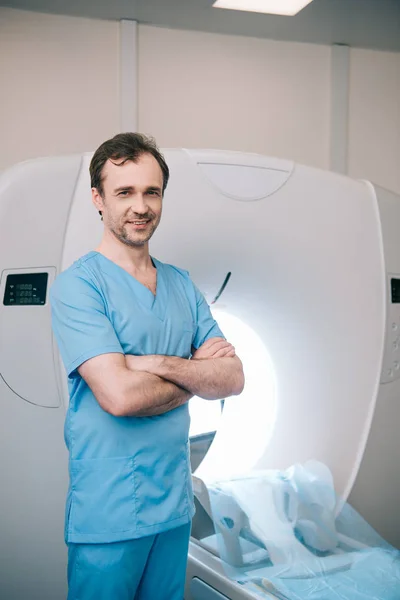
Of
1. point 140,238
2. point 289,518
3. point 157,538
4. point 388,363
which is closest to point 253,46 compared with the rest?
point 388,363

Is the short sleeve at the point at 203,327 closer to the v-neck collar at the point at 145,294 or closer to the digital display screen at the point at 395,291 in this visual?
the v-neck collar at the point at 145,294

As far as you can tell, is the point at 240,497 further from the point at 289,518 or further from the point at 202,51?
the point at 202,51

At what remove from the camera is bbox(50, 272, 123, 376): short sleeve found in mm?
1193

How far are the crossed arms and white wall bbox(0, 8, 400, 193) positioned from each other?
1.40 metres

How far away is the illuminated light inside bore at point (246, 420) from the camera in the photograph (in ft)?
6.58

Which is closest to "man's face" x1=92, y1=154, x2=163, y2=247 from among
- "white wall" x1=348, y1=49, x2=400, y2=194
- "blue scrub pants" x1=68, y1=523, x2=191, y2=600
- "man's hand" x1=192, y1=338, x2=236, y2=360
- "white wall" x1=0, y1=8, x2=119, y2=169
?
"man's hand" x1=192, y1=338, x2=236, y2=360

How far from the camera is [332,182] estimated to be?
1.85 meters

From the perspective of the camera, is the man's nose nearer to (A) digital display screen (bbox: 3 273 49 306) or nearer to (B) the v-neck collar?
(B) the v-neck collar

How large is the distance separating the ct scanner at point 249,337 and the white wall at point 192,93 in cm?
87

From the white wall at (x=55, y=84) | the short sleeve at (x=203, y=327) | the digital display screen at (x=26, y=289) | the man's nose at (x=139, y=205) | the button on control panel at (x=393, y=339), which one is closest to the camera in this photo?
the man's nose at (x=139, y=205)

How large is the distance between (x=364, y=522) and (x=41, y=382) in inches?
38.2

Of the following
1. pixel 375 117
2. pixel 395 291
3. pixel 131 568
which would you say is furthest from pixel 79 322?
pixel 375 117

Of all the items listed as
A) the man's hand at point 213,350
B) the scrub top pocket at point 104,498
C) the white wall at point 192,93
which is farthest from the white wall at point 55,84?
the scrub top pocket at point 104,498

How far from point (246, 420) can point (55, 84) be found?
4.53 ft
